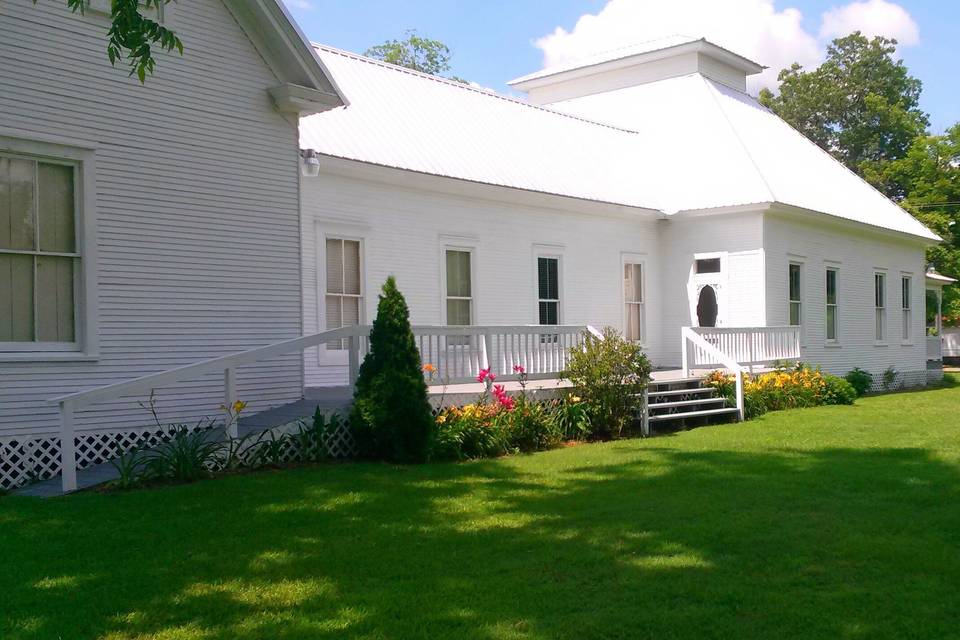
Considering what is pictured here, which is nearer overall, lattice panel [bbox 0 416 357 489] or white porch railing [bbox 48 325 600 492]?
white porch railing [bbox 48 325 600 492]

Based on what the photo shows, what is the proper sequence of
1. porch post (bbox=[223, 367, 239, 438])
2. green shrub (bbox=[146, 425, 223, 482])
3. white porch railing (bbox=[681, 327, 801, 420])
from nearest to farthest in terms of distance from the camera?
green shrub (bbox=[146, 425, 223, 482]), porch post (bbox=[223, 367, 239, 438]), white porch railing (bbox=[681, 327, 801, 420])

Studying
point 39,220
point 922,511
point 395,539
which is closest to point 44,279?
point 39,220

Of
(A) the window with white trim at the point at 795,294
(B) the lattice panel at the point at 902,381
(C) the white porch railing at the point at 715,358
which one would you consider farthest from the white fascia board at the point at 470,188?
(B) the lattice panel at the point at 902,381

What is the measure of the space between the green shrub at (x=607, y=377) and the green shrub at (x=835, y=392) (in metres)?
6.87

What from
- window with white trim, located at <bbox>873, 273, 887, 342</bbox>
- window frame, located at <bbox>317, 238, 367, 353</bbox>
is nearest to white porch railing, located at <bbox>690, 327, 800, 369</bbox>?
window frame, located at <bbox>317, 238, 367, 353</bbox>

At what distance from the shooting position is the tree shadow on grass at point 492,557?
5398 mm

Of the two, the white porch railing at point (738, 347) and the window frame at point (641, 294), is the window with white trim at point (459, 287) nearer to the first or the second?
the white porch railing at point (738, 347)

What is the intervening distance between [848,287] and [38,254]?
67.6 feet

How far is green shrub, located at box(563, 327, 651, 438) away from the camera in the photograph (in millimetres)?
13984

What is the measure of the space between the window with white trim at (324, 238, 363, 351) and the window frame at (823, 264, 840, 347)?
43.7 ft

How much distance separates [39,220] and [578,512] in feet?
21.2

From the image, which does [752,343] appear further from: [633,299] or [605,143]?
[605,143]

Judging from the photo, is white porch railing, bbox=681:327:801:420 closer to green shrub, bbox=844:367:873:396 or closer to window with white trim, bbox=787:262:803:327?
window with white trim, bbox=787:262:803:327

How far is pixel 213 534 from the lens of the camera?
737cm
